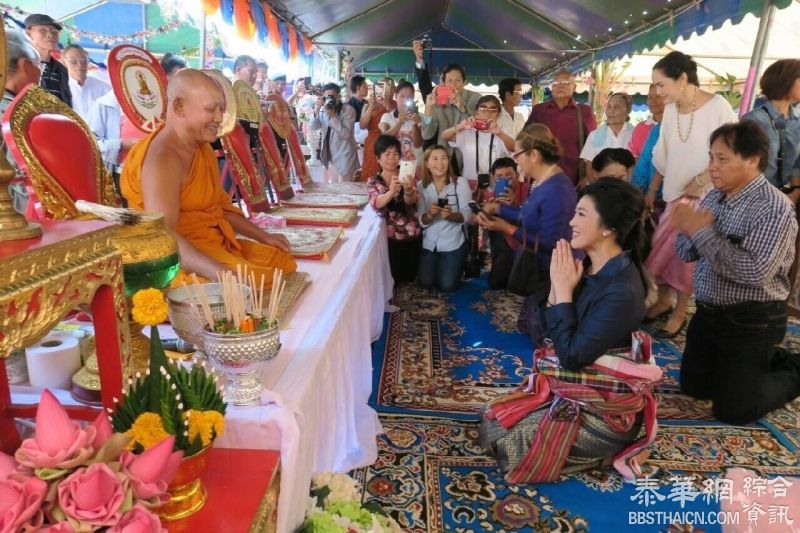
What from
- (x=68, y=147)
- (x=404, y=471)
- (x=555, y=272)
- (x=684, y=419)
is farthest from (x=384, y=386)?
(x=68, y=147)

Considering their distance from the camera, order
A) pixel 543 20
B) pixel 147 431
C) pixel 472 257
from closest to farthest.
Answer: pixel 147 431 < pixel 472 257 < pixel 543 20

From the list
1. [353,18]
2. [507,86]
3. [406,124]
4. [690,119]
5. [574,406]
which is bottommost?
[574,406]

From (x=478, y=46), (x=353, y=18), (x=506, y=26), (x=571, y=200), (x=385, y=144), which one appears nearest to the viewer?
(x=571, y=200)

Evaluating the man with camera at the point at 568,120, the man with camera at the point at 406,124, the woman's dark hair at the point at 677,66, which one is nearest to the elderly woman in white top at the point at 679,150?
the woman's dark hair at the point at 677,66

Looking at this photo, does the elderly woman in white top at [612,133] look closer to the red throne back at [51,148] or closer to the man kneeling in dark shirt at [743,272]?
the man kneeling in dark shirt at [743,272]

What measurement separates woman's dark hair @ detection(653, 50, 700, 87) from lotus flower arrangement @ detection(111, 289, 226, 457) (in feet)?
9.70

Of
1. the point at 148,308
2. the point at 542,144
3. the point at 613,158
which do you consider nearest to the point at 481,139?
the point at 613,158

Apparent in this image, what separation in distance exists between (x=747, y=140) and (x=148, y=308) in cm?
220

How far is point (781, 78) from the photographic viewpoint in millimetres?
2967

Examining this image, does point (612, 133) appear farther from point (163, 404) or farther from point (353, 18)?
point (353, 18)

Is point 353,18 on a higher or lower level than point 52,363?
higher

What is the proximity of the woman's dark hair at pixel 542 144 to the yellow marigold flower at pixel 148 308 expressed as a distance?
2355mm

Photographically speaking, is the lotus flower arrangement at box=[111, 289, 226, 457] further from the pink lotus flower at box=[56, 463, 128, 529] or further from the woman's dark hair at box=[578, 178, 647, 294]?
the woman's dark hair at box=[578, 178, 647, 294]

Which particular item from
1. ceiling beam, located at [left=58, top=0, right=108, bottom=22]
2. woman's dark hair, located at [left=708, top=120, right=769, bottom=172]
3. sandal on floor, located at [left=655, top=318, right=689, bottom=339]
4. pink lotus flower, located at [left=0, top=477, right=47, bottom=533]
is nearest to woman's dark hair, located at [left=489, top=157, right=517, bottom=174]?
sandal on floor, located at [left=655, top=318, right=689, bottom=339]
